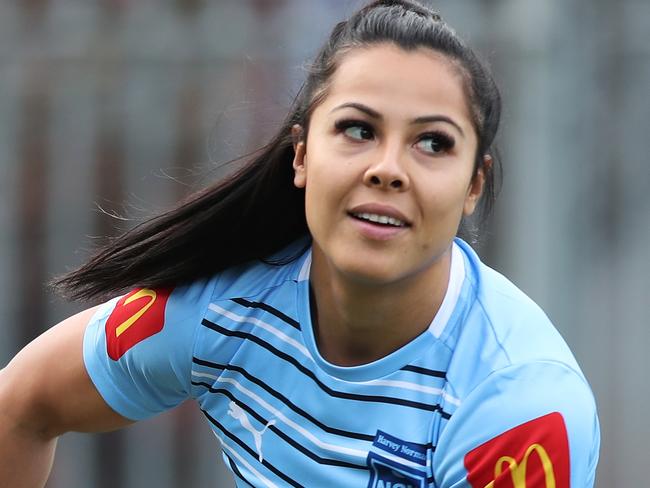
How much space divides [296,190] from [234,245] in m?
0.17

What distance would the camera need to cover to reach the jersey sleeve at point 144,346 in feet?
9.12

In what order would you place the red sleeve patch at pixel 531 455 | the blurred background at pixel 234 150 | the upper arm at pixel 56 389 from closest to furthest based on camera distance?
the red sleeve patch at pixel 531 455 → the upper arm at pixel 56 389 → the blurred background at pixel 234 150

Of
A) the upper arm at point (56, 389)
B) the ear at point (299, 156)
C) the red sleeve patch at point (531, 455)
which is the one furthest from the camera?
the upper arm at point (56, 389)

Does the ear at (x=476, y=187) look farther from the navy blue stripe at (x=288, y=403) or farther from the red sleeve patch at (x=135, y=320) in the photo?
the red sleeve patch at (x=135, y=320)

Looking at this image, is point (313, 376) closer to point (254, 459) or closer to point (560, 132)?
point (254, 459)

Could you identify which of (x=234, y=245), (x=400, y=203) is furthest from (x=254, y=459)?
(x=400, y=203)

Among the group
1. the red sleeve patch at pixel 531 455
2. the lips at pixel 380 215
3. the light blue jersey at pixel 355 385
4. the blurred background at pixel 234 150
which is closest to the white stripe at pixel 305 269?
the light blue jersey at pixel 355 385

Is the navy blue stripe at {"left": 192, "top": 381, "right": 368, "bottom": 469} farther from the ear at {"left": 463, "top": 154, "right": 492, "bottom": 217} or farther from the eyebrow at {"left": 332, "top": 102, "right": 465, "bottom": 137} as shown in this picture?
the eyebrow at {"left": 332, "top": 102, "right": 465, "bottom": 137}

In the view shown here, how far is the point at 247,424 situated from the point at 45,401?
472 millimetres

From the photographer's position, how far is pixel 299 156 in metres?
2.74

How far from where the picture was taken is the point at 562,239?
4.64m

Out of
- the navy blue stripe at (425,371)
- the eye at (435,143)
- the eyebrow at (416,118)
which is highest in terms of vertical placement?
the eyebrow at (416,118)

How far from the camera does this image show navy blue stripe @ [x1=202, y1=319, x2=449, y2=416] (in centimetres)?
255

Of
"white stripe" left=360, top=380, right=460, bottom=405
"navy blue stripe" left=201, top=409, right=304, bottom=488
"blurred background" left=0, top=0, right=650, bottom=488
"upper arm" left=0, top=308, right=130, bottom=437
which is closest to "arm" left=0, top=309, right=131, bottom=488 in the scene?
"upper arm" left=0, top=308, right=130, bottom=437
